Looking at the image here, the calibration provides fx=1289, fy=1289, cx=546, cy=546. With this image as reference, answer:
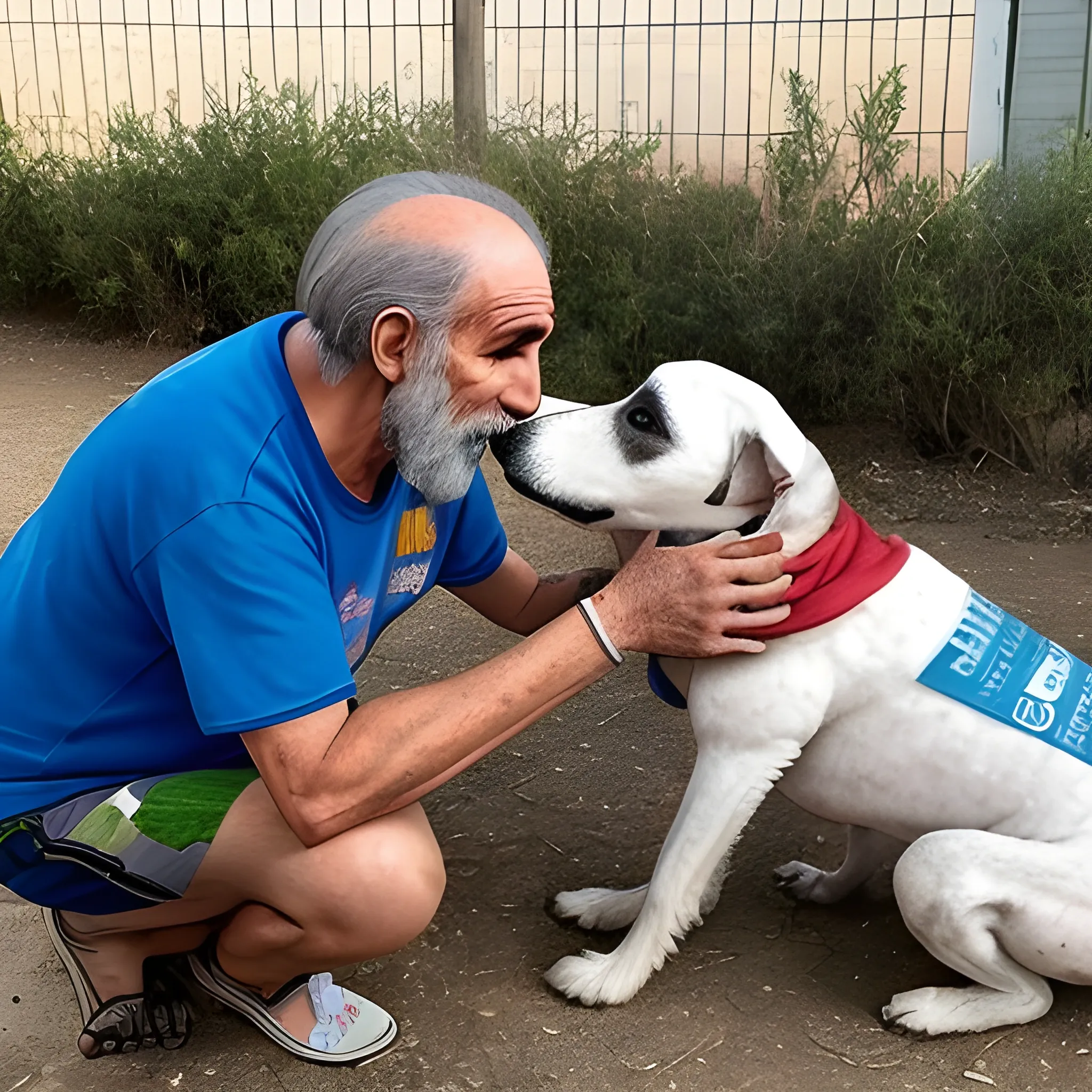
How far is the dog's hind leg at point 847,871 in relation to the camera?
2.62 m

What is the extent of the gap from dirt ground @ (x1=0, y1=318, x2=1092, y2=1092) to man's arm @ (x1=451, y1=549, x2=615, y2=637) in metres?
0.55

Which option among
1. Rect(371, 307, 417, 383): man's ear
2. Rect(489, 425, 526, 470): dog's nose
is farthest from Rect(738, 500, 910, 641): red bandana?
Rect(371, 307, 417, 383): man's ear

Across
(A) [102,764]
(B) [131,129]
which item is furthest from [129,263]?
(A) [102,764]

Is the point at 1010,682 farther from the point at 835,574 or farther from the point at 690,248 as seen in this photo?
the point at 690,248

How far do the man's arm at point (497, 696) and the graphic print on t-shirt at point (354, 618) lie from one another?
22 centimetres

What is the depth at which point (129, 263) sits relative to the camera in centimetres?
708

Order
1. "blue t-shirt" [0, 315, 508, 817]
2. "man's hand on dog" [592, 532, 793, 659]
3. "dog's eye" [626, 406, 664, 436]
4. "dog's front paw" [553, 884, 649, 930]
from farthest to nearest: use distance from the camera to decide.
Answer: "dog's front paw" [553, 884, 649, 930] < "dog's eye" [626, 406, 664, 436] < "man's hand on dog" [592, 532, 793, 659] < "blue t-shirt" [0, 315, 508, 817]

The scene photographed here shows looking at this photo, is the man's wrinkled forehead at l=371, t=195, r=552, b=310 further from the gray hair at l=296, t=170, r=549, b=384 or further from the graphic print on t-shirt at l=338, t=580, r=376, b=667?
the graphic print on t-shirt at l=338, t=580, r=376, b=667

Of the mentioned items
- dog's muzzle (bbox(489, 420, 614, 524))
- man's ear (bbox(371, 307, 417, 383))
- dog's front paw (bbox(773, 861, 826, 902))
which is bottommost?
dog's front paw (bbox(773, 861, 826, 902))

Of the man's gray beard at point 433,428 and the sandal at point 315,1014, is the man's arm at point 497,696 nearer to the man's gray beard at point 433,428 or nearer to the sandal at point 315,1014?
the man's gray beard at point 433,428

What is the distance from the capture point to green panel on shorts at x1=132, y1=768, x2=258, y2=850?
6.82ft

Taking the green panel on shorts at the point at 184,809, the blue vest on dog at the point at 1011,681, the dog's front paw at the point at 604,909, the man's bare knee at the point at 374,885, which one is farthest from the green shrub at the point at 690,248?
the green panel on shorts at the point at 184,809

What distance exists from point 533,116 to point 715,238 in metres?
1.66

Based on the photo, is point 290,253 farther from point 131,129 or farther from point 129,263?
point 131,129
